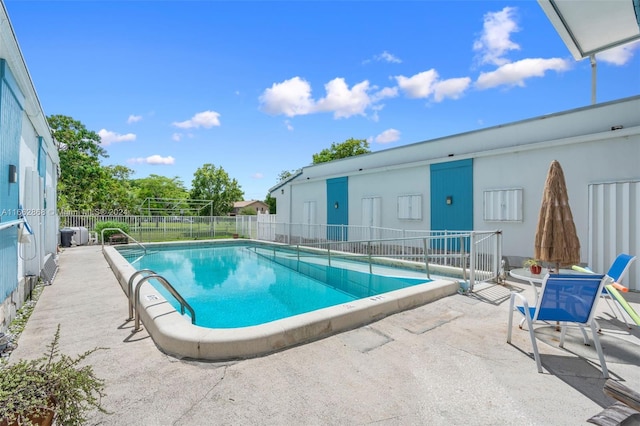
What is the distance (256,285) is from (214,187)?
35221 millimetres

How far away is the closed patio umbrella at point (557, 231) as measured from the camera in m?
4.45

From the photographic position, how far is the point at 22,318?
188 inches

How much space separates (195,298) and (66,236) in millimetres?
11530

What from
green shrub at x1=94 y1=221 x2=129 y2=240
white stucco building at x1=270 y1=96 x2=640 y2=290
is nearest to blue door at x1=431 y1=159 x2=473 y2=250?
white stucco building at x1=270 y1=96 x2=640 y2=290

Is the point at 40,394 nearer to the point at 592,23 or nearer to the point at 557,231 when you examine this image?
the point at 557,231

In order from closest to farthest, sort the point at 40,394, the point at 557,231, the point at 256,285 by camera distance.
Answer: the point at 40,394
the point at 557,231
the point at 256,285

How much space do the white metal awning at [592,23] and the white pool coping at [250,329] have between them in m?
7.12

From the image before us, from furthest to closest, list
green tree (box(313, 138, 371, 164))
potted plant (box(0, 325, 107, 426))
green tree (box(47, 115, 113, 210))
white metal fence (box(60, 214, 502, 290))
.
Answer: green tree (box(313, 138, 371, 164))
green tree (box(47, 115, 113, 210))
white metal fence (box(60, 214, 502, 290))
potted plant (box(0, 325, 107, 426))

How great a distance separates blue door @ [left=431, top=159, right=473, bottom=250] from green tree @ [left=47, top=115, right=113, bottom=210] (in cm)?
2689

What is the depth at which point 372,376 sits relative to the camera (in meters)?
3.07

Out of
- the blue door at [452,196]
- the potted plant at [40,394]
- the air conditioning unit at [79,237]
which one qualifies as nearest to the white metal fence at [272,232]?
the blue door at [452,196]

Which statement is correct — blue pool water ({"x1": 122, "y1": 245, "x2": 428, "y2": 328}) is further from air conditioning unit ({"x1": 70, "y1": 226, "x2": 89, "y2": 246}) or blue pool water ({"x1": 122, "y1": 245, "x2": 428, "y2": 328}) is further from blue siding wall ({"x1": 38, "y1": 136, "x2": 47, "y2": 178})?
blue siding wall ({"x1": 38, "y1": 136, "x2": 47, "y2": 178})

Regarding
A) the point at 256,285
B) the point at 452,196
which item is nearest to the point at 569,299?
the point at 256,285

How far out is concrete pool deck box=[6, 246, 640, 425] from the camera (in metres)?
2.48
